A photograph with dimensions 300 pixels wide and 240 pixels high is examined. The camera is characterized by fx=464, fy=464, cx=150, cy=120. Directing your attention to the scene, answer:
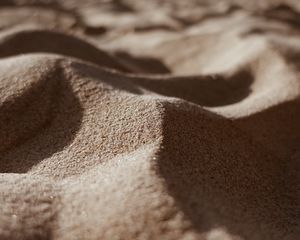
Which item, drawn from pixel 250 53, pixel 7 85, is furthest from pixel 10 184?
pixel 250 53

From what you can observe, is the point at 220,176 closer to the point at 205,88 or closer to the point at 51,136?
the point at 51,136

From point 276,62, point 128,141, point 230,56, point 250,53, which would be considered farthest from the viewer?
point 230,56

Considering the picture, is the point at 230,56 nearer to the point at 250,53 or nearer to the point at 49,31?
the point at 250,53

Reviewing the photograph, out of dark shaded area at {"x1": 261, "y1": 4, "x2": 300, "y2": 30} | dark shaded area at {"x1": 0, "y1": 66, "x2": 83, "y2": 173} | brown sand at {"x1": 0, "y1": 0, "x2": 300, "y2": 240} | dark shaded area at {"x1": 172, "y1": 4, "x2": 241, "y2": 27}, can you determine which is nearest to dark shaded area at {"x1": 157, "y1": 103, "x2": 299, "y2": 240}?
brown sand at {"x1": 0, "y1": 0, "x2": 300, "y2": 240}

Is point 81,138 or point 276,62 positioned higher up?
point 81,138

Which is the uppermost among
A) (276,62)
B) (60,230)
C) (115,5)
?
(60,230)

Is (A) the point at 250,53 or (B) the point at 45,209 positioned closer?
(B) the point at 45,209

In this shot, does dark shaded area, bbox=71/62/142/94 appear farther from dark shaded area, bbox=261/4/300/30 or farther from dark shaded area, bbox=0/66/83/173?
dark shaded area, bbox=261/4/300/30


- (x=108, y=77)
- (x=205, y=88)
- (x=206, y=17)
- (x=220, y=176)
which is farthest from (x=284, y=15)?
(x=220, y=176)

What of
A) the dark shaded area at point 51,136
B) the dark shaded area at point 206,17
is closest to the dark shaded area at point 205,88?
the dark shaded area at point 51,136
